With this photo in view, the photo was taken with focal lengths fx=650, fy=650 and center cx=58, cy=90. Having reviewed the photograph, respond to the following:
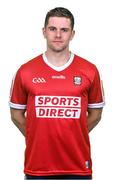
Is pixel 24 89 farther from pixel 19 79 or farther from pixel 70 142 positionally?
pixel 70 142

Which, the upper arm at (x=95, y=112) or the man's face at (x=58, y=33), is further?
the upper arm at (x=95, y=112)

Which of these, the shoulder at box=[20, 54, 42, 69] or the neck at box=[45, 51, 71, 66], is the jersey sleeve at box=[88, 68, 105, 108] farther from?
the shoulder at box=[20, 54, 42, 69]

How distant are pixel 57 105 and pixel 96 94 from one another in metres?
0.47

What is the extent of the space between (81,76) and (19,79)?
0.57m

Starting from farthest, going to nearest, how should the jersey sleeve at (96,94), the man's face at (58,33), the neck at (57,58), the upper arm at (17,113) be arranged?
the upper arm at (17,113) → the jersey sleeve at (96,94) → the neck at (57,58) → the man's face at (58,33)

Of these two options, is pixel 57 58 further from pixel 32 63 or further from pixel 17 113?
pixel 17 113

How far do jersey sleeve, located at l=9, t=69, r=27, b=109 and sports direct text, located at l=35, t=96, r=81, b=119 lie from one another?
235 mm

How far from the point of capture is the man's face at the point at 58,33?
229 inches

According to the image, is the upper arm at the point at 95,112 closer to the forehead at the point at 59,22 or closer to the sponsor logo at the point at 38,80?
the sponsor logo at the point at 38,80

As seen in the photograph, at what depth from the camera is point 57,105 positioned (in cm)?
583

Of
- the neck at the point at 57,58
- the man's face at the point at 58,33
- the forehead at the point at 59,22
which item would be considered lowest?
the neck at the point at 57,58

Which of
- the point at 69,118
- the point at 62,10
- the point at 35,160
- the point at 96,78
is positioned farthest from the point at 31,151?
the point at 62,10

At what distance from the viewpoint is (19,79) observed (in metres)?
5.98

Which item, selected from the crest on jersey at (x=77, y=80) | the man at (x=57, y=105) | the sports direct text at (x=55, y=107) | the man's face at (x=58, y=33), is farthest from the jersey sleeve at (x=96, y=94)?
the man's face at (x=58, y=33)
